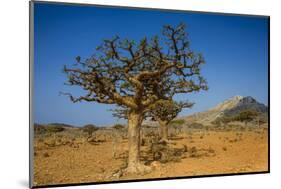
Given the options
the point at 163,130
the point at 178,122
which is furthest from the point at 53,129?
the point at 178,122

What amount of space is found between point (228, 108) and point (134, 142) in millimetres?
1385

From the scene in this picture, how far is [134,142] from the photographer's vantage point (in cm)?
561

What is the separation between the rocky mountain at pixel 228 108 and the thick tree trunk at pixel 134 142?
657 mm

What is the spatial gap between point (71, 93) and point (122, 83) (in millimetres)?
656

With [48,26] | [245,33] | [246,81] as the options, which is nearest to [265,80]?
[246,81]

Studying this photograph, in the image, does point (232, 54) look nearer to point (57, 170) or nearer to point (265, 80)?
point (265, 80)

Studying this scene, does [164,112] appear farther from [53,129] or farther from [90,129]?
[53,129]

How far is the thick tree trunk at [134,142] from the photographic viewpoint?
220 inches

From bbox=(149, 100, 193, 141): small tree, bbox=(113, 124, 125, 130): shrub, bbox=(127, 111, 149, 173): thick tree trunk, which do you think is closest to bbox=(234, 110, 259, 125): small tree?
bbox=(149, 100, 193, 141): small tree

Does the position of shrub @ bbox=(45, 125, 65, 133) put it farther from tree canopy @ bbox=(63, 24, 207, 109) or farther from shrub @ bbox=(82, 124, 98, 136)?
tree canopy @ bbox=(63, 24, 207, 109)

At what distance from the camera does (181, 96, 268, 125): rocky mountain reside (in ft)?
19.1

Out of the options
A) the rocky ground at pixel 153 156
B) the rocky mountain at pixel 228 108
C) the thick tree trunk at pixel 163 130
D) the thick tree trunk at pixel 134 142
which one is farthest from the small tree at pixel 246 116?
the thick tree trunk at pixel 134 142

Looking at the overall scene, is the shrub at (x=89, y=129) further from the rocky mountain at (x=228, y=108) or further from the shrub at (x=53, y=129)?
the rocky mountain at (x=228, y=108)

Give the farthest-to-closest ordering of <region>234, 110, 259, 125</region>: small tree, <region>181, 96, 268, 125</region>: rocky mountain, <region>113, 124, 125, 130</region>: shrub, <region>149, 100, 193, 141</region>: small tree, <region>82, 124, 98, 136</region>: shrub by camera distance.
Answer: <region>234, 110, 259, 125</region>: small tree < <region>181, 96, 268, 125</region>: rocky mountain < <region>149, 100, 193, 141</region>: small tree < <region>113, 124, 125, 130</region>: shrub < <region>82, 124, 98, 136</region>: shrub
